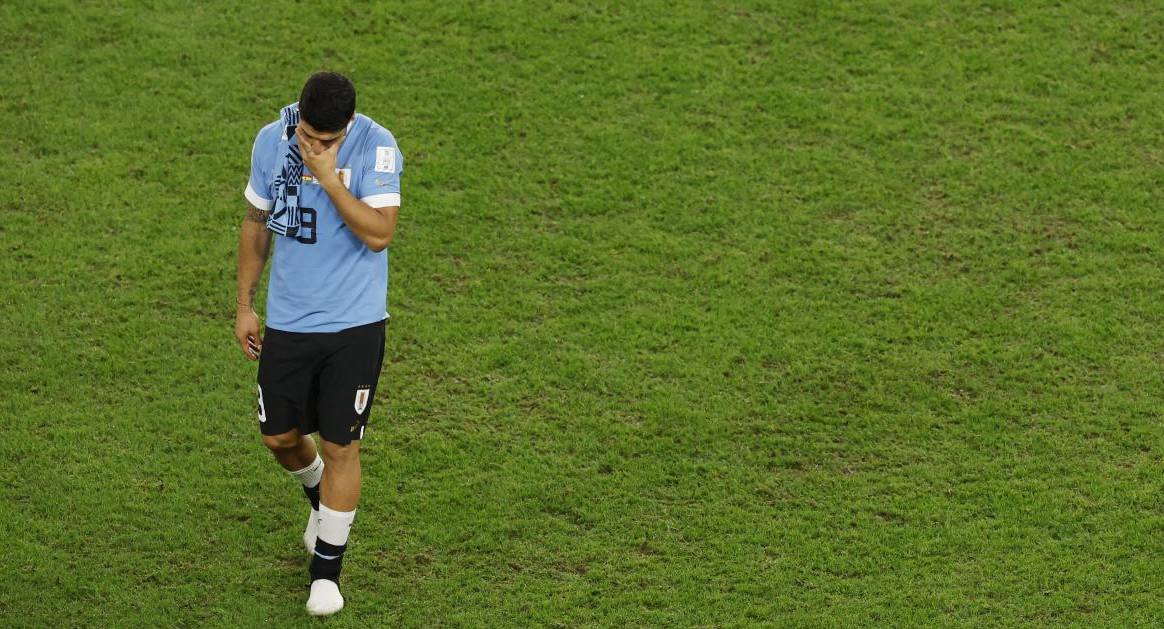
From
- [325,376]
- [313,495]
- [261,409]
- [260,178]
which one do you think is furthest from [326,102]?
[313,495]

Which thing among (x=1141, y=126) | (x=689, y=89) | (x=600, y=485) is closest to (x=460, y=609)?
(x=600, y=485)

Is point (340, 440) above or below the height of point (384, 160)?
below

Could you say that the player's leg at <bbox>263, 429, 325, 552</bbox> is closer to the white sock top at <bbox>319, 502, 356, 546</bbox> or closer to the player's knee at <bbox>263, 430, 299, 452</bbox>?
the player's knee at <bbox>263, 430, 299, 452</bbox>

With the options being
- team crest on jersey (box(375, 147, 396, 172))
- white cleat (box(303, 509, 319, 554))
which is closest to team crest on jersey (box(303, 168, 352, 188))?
team crest on jersey (box(375, 147, 396, 172))

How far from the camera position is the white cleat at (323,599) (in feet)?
18.2

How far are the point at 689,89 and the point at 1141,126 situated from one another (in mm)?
2669

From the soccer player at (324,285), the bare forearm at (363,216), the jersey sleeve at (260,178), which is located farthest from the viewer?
the jersey sleeve at (260,178)

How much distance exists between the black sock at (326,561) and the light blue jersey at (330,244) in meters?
0.86

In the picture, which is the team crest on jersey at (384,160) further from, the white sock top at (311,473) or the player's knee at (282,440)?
the white sock top at (311,473)

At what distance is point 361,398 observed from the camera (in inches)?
215

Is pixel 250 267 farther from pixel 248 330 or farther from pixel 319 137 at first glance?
pixel 319 137

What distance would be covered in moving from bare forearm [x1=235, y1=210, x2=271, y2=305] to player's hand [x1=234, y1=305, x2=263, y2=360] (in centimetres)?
4

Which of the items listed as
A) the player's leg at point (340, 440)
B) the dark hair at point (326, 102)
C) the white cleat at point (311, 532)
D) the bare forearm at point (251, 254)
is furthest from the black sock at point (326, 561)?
the dark hair at point (326, 102)

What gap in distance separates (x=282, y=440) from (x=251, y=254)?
726 mm
